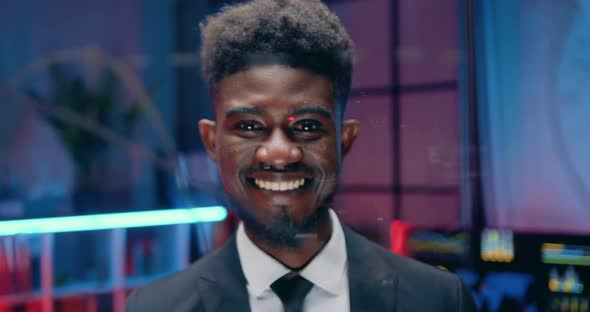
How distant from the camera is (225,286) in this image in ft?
3.05

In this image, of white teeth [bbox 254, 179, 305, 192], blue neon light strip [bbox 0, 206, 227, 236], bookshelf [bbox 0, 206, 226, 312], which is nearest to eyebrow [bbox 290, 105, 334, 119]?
white teeth [bbox 254, 179, 305, 192]

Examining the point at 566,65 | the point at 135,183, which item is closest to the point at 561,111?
the point at 566,65

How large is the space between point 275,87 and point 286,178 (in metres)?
0.14

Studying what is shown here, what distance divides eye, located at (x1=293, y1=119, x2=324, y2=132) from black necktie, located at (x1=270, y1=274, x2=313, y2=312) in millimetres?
229

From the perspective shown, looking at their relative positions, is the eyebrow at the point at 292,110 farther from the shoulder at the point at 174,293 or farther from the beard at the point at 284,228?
the shoulder at the point at 174,293

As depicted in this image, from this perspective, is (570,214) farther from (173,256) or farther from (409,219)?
(173,256)

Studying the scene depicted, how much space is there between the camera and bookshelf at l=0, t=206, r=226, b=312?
1.68 metres

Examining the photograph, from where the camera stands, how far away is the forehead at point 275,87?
866 millimetres

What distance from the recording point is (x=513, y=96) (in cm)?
139

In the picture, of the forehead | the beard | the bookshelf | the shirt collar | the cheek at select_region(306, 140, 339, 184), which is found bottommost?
the bookshelf

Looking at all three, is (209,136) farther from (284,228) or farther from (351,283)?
(351,283)

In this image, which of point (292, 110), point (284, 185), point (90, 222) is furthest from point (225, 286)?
point (90, 222)

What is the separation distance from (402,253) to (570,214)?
0.57m

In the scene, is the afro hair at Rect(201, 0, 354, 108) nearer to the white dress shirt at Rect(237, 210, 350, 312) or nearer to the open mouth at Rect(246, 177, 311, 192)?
the open mouth at Rect(246, 177, 311, 192)
